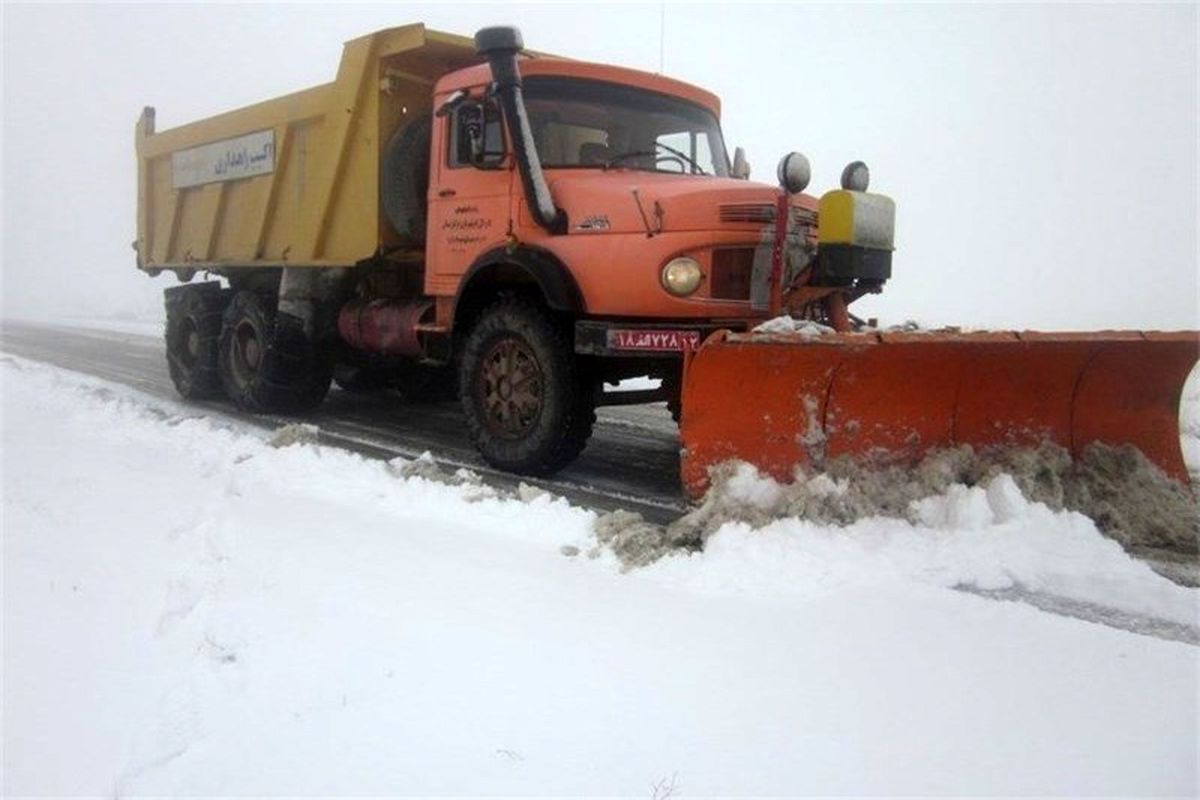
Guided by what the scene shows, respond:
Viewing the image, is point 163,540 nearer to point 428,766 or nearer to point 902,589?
point 428,766

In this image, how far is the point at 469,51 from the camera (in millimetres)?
6652

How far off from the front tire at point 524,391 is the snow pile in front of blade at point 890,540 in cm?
116

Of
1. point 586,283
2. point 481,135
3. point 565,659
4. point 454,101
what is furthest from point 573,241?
point 565,659

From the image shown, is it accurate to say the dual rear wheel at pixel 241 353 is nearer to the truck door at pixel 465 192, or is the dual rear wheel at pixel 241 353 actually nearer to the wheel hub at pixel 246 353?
the wheel hub at pixel 246 353

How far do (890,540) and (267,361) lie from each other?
601 cm

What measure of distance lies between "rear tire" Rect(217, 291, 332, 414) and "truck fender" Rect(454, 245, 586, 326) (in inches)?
106

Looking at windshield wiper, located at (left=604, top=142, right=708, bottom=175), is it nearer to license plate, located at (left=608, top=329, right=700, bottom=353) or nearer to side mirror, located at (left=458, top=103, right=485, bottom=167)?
side mirror, located at (left=458, top=103, right=485, bottom=167)

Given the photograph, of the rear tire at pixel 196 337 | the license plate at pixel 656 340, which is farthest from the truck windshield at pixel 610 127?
the rear tire at pixel 196 337

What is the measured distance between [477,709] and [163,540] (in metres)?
2.24

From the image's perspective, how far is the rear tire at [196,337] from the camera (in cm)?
888

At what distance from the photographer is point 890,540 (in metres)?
3.77

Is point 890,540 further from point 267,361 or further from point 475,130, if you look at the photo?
point 267,361

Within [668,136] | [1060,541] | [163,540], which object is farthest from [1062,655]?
[668,136]

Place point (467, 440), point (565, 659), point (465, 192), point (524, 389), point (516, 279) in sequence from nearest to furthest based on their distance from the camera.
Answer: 1. point (565, 659)
2. point (524, 389)
3. point (516, 279)
4. point (465, 192)
5. point (467, 440)
